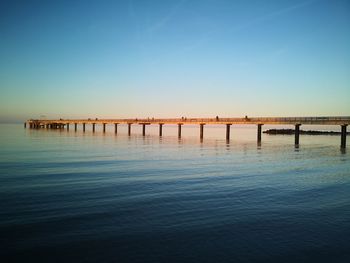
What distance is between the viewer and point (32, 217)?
8.98 meters

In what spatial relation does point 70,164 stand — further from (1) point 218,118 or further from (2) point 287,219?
(1) point 218,118

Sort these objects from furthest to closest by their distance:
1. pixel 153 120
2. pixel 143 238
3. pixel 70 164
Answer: pixel 153 120
pixel 70 164
pixel 143 238

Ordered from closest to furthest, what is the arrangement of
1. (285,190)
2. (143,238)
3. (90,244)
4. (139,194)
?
1. (90,244)
2. (143,238)
3. (139,194)
4. (285,190)

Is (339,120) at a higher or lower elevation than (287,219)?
higher

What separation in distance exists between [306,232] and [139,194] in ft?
20.8

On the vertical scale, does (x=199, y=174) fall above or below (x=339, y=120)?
below

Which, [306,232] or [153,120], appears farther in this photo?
[153,120]

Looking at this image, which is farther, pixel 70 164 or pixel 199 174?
pixel 70 164

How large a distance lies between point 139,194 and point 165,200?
53.5 inches

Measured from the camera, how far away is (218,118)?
5519 cm

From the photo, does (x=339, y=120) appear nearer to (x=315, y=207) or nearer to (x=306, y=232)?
(x=315, y=207)

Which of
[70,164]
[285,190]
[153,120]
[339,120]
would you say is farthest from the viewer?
[153,120]

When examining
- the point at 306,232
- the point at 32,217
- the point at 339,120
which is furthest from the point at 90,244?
the point at 339,120

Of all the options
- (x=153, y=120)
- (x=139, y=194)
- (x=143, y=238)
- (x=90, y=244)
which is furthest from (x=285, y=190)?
(x=153, y=120)
